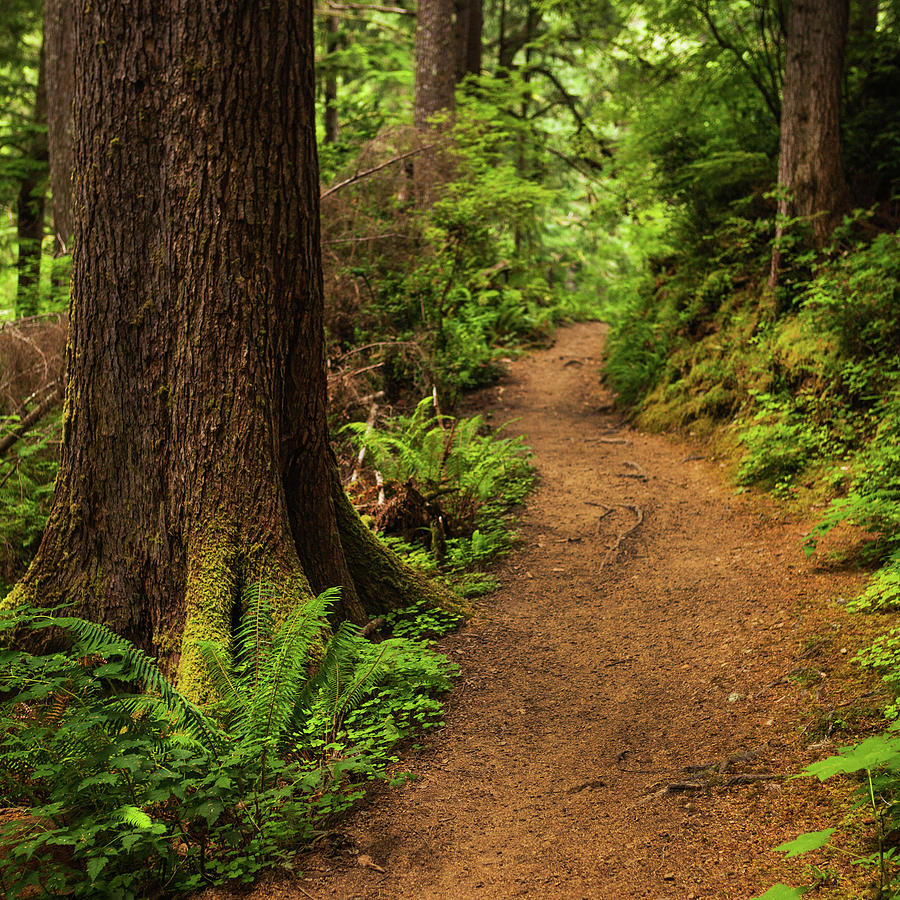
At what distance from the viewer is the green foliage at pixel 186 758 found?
277cm

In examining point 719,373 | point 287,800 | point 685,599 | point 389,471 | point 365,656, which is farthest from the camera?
point 719,373

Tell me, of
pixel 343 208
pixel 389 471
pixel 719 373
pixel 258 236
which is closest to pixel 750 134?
pixel 719 373

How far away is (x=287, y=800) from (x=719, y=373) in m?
6.81

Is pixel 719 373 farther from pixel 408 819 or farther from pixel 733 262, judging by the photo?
pixel 408 819

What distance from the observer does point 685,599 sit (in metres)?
5.37

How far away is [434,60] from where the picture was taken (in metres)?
13.2

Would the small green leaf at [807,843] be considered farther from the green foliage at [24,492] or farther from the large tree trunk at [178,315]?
the green foliage at [24,492]

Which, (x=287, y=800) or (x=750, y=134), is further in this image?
(x=750, y=134)

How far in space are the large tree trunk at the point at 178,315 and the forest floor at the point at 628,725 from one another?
4.50 ft

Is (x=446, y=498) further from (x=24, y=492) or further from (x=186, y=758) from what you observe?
(x=186, y=758)

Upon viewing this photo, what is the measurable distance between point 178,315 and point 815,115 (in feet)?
23.9

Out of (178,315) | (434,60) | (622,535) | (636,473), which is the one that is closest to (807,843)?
(178,315)

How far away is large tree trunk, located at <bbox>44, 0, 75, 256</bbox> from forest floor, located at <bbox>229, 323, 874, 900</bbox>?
8397mm

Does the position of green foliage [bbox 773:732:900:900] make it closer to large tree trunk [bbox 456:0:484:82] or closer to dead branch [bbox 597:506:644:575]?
dead branch [bbox 597:506:644:575]
